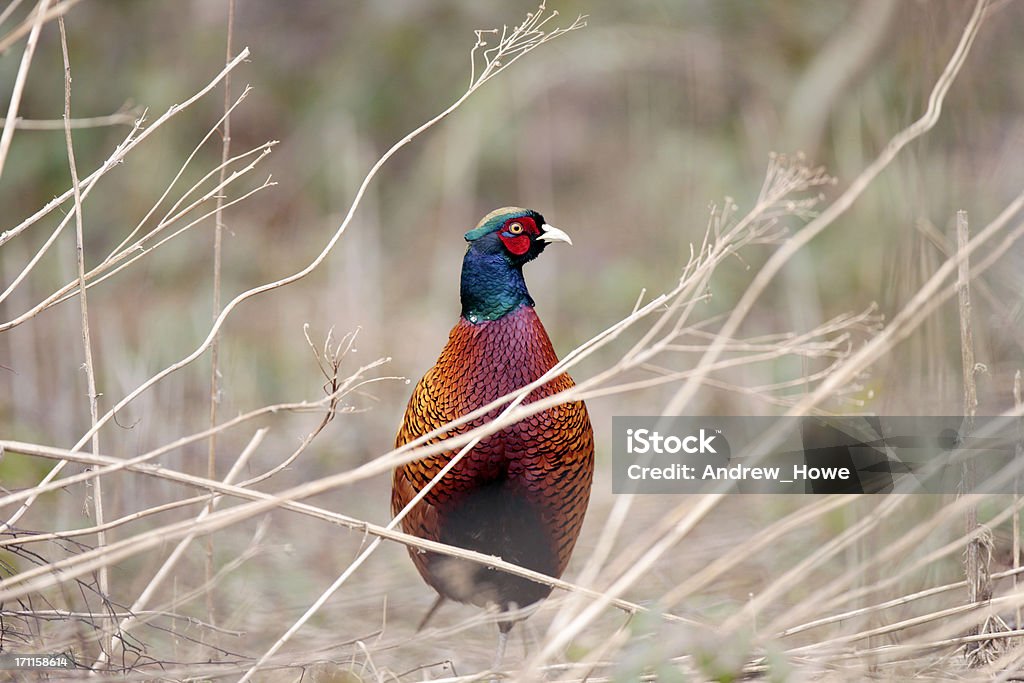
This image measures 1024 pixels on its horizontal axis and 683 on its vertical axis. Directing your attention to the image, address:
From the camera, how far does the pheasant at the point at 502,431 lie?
83.7 inches

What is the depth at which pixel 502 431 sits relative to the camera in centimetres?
212

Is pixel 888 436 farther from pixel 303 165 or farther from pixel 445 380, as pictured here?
pixel 303 165

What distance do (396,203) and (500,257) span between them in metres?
3.36

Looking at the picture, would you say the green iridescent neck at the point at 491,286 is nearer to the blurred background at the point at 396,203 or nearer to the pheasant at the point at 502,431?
the pheasant at the point at 502,431

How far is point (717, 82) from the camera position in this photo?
512cm

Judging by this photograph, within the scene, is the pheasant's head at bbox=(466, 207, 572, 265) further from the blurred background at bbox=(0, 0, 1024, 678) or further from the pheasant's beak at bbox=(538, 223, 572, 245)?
the blurred background at bbox=(0, 0, 1024, 678)

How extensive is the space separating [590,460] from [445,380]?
1.25ft

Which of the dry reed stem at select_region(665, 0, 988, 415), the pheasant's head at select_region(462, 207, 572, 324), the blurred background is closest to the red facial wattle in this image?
the pheasant's head at select_region(462, 207, 572, 324)

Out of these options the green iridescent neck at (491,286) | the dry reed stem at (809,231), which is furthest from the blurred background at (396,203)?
the green iridescent neck at (491,286)

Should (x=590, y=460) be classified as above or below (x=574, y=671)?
above

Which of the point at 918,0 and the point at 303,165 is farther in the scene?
the point at 303,165

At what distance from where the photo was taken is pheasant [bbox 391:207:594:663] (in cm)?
213

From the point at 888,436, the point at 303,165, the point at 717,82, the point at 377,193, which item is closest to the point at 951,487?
the point at 888,436

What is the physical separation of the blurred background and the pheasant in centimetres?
56
